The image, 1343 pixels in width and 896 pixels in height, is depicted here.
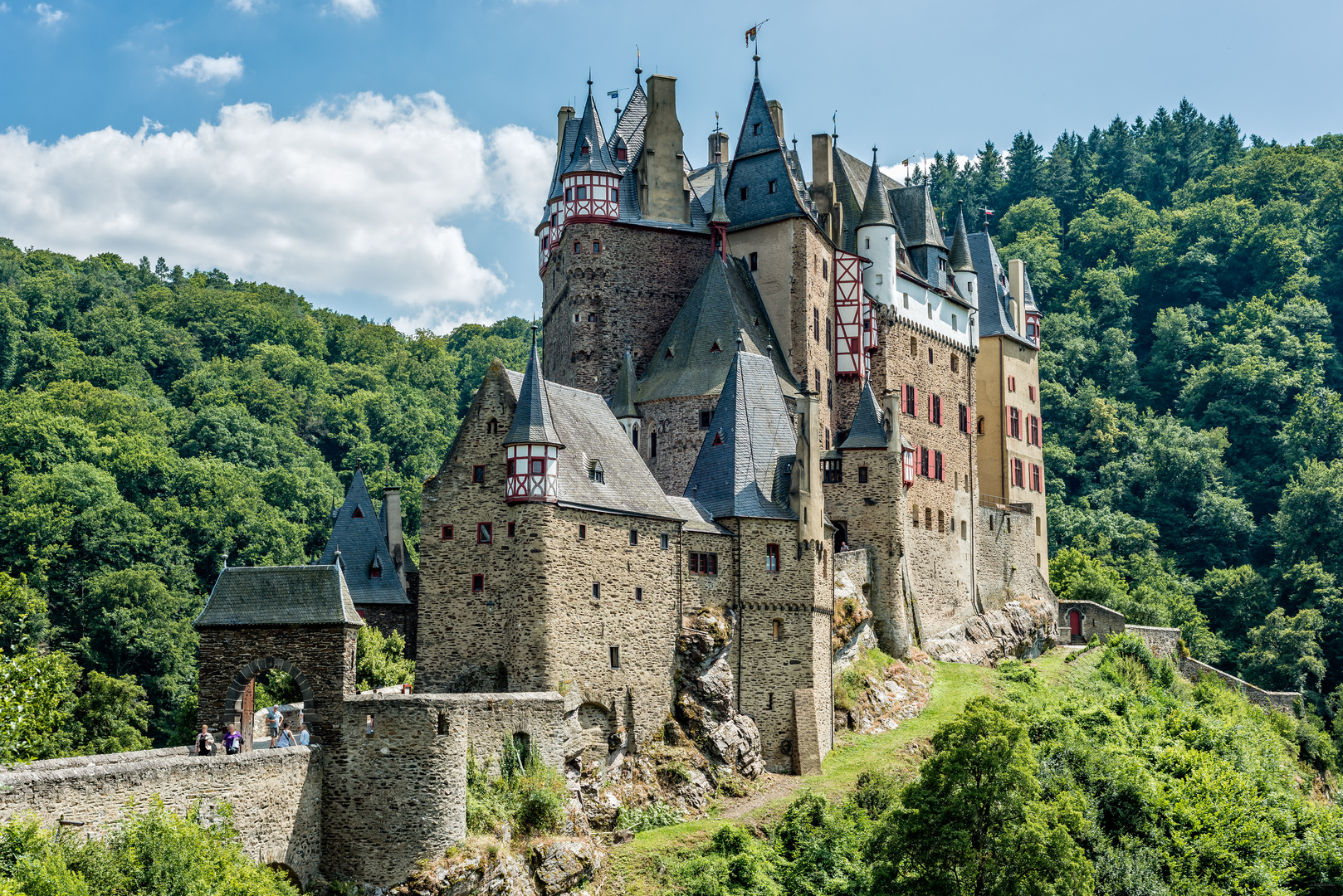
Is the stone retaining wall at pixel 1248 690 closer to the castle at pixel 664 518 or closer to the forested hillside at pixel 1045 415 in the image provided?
the forested hillside at pixel 1045 415

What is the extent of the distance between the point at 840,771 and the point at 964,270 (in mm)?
33180

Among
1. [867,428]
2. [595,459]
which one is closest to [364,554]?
[595,459]

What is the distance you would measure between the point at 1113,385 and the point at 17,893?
99107mm

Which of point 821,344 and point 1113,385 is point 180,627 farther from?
point 1113,385

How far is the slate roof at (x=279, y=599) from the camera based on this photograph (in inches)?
1480

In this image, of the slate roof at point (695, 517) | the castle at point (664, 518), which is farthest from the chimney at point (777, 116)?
the slate roof at point (695, 517)

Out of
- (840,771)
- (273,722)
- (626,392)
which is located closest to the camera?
(273,722)

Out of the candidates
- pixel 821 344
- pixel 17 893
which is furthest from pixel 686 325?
pixel 17 893

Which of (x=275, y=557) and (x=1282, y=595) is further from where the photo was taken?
(x=1282, y=595)

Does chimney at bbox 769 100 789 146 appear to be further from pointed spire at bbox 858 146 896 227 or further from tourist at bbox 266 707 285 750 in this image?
tourist at bbox 266 707 285 750

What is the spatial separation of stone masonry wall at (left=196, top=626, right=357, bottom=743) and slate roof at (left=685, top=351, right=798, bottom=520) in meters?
15.9

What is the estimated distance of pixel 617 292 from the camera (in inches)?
2399

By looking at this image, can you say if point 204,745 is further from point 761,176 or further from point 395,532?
point 761,176

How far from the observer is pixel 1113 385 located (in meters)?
114
